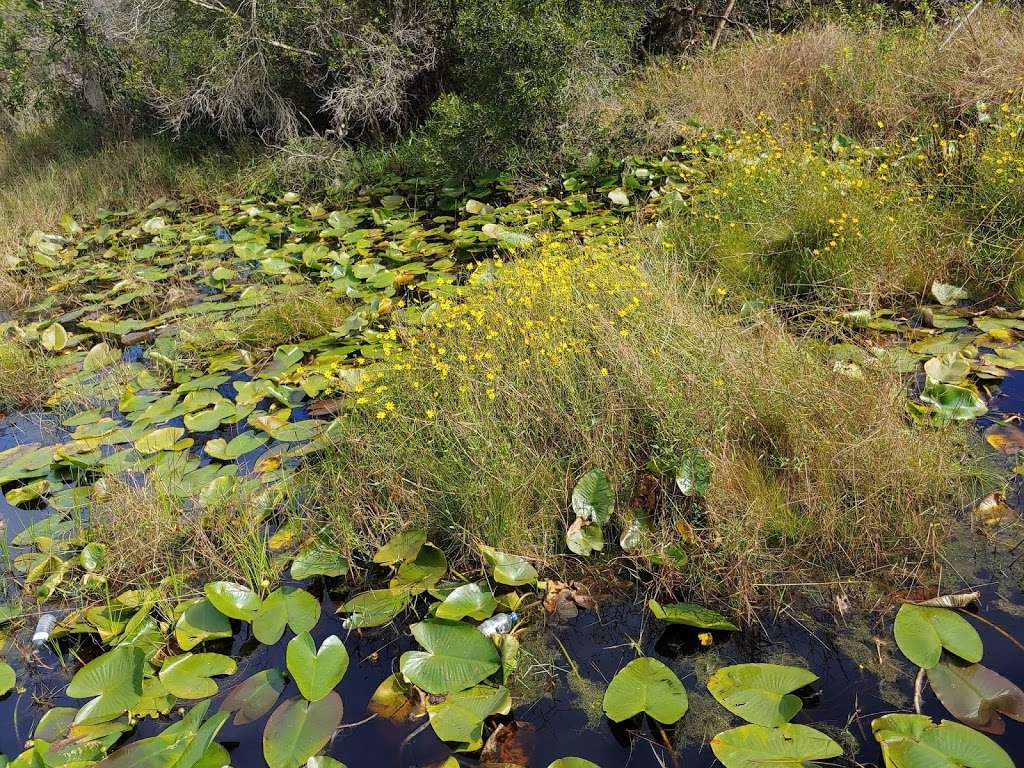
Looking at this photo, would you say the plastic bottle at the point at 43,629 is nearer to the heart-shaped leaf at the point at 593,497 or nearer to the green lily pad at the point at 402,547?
the green lily pad at the point at 402,547

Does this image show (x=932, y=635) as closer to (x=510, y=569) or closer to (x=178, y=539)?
(x=510, y=569)

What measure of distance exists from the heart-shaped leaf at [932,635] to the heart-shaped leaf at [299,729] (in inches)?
60.7

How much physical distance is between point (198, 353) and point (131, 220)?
3.57 metres

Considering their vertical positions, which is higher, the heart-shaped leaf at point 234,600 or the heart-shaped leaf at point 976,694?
the heart-shaped leaf at point 234,600

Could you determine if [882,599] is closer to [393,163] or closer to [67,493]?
[67,493]

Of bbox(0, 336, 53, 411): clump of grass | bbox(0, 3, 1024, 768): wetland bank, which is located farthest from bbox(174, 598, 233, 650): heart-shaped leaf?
bbox(0, 336, 53, 411): clump of grass

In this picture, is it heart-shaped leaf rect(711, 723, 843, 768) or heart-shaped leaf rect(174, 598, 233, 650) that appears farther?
heart-shaped leaf rect(174, 598, 233, 650)

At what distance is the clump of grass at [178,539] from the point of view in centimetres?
266

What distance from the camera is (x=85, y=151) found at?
8.91 meters

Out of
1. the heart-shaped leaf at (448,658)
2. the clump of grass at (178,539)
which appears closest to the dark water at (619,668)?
the heart-shaped leaf at (448,658)

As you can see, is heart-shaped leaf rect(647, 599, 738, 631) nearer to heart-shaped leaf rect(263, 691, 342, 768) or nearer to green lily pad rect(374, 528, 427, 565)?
green lily pad rect(374, 528, 427, 565)

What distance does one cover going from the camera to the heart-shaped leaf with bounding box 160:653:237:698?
227cm

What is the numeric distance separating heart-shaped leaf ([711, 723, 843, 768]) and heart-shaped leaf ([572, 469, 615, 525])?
86 cm

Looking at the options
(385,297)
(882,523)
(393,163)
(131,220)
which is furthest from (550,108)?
(882,523)
